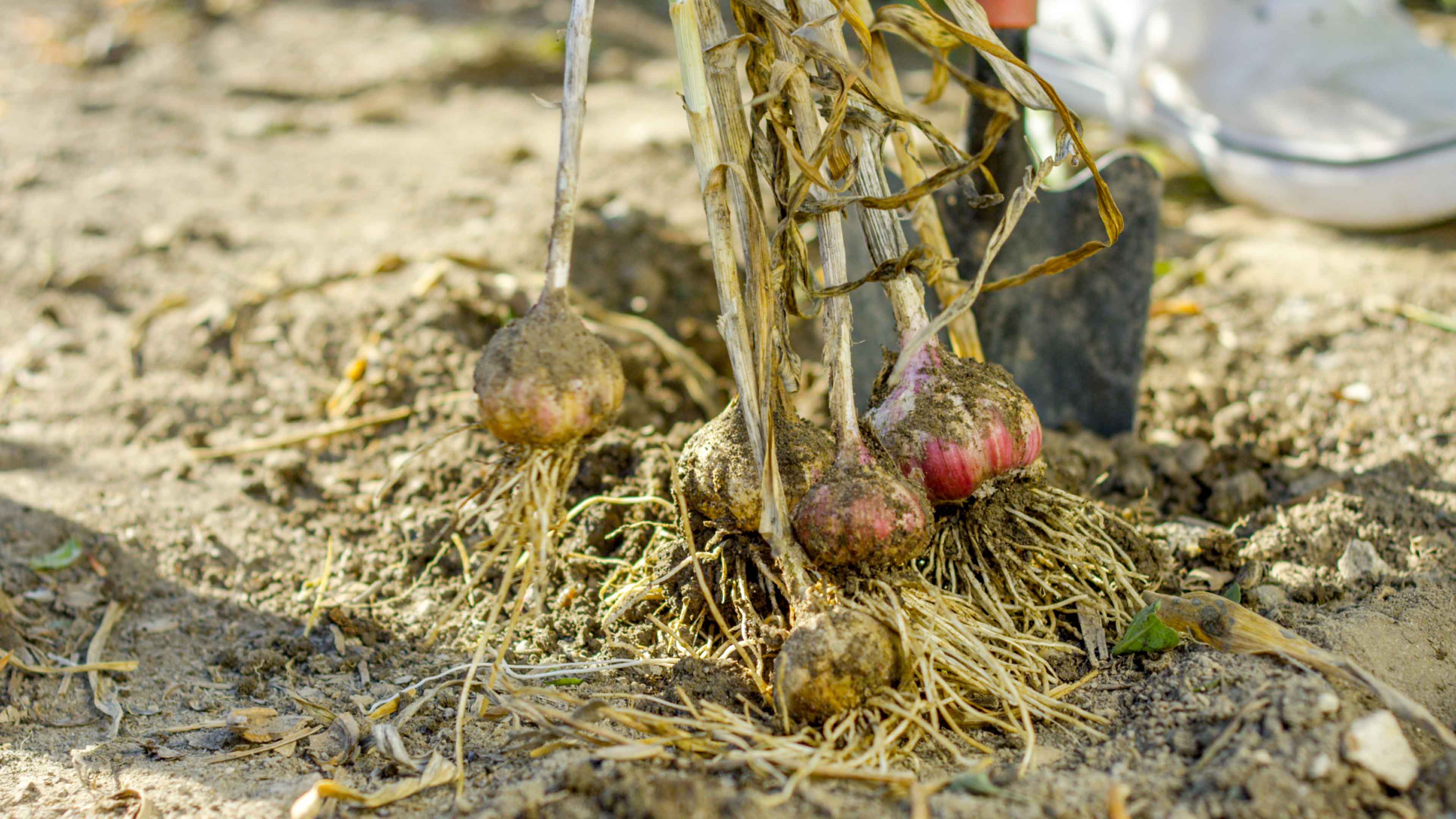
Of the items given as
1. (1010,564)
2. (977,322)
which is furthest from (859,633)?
(977,322)

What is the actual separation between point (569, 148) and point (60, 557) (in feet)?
4.27

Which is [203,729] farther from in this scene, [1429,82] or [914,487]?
[1429,82]

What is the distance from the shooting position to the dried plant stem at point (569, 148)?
4.17 ft

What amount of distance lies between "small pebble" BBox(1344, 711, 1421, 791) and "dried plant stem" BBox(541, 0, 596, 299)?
1.06 metres

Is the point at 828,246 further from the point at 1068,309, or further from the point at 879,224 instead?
the point at 1068,309

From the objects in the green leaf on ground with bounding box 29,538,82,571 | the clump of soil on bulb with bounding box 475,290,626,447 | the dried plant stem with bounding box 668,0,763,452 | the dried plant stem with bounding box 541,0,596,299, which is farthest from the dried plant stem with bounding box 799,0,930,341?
the green leaf on ground with bounding box 29,538,82,571

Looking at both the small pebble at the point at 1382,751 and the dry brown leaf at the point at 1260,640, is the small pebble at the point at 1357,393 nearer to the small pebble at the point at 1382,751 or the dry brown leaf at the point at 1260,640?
the dry brown leaf at the point at 1260,640

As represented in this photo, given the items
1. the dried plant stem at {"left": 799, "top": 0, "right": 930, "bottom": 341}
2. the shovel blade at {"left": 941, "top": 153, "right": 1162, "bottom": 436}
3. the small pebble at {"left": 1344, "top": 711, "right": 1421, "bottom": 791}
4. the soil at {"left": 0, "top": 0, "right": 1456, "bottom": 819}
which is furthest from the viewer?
the shovel blade at {"left": 941, "top": 153, "right": 1162, "bottom": 436}

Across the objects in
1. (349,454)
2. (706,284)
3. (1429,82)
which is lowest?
(349,454)

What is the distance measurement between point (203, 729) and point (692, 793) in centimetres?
80

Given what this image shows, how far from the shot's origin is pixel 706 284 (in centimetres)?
280

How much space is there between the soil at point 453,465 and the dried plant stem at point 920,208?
1.05 ft

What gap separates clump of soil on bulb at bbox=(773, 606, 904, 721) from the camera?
1.21 m

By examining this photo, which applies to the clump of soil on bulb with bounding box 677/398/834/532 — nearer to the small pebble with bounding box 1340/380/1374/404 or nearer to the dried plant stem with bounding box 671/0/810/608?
the dried plant stem with bounding box 671/0/810/608
